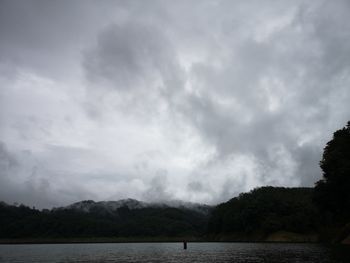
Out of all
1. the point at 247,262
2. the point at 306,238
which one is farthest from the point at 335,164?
the point at 306,238

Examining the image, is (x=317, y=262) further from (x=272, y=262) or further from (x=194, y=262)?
(x=194, y=262)

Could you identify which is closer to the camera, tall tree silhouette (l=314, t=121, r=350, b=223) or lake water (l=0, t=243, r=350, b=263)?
lake water (l=0, t=243, r=350, b=263)

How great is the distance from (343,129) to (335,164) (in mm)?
15351

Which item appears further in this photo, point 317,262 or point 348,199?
point 348,199

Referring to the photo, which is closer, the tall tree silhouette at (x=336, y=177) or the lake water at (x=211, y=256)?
the lake water at (x=211, y=256)

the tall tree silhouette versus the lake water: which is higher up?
the tall tree silhouette

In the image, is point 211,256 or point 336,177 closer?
point 211,256

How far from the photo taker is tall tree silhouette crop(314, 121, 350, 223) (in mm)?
95062

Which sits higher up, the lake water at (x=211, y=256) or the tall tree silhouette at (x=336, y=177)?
the tall tree silhouette at (x=336, y=177)

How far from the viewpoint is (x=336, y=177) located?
318 feet

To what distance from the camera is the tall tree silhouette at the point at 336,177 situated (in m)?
95.1

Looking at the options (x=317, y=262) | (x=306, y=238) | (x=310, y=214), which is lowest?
(x=317, y=262)

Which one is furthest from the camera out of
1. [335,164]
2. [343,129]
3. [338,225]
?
[338,225]

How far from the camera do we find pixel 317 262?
160ft
